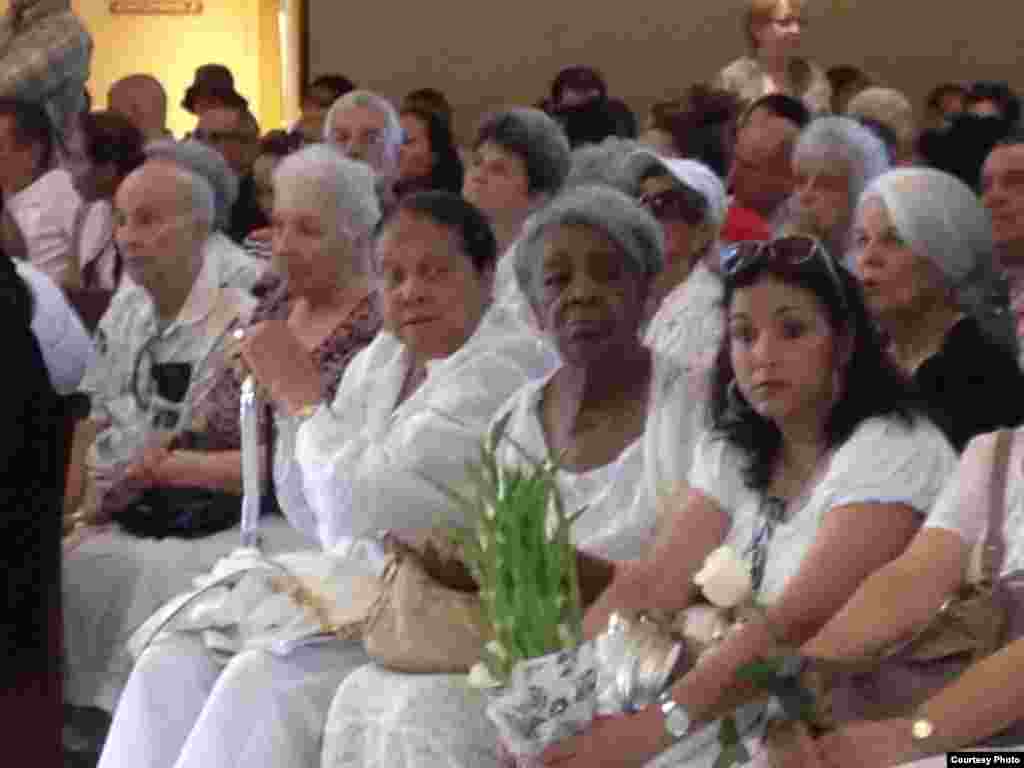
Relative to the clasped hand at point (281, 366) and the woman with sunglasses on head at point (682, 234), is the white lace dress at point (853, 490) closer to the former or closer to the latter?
the clasped hand at point (281, 366)

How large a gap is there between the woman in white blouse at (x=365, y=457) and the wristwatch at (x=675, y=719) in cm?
99

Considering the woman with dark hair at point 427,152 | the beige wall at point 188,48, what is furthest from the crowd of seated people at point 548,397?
the beige wall at point 188,48

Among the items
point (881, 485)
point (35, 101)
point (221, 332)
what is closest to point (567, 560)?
point (881, 485)

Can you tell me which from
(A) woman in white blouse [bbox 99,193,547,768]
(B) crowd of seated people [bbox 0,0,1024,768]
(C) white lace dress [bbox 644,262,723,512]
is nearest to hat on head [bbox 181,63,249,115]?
(B) crowd of seated people [bbox 0,0,1024,768]

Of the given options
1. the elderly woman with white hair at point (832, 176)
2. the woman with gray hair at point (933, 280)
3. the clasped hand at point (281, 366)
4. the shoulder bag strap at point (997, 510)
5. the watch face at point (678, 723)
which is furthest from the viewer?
the elderly woman with white hair at point (832, 176)

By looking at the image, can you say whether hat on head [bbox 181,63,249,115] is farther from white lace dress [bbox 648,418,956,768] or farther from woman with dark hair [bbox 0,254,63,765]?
white lace dress [bbox 648,418,956,768]

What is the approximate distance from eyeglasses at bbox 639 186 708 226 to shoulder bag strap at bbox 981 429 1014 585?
2287 mm

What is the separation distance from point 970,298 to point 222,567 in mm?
1650

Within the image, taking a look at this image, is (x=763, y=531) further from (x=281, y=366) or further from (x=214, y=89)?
(x=214, y=89)

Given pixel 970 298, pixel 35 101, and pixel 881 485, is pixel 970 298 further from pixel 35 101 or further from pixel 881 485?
pixel 35 101

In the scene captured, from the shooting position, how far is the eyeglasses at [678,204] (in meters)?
5.81

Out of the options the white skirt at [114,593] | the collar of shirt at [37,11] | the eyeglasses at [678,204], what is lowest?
the white skirt at [114,593]

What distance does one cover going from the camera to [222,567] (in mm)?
4848

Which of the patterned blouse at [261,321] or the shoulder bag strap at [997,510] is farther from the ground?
the shoulder bag strap at [997,510]
